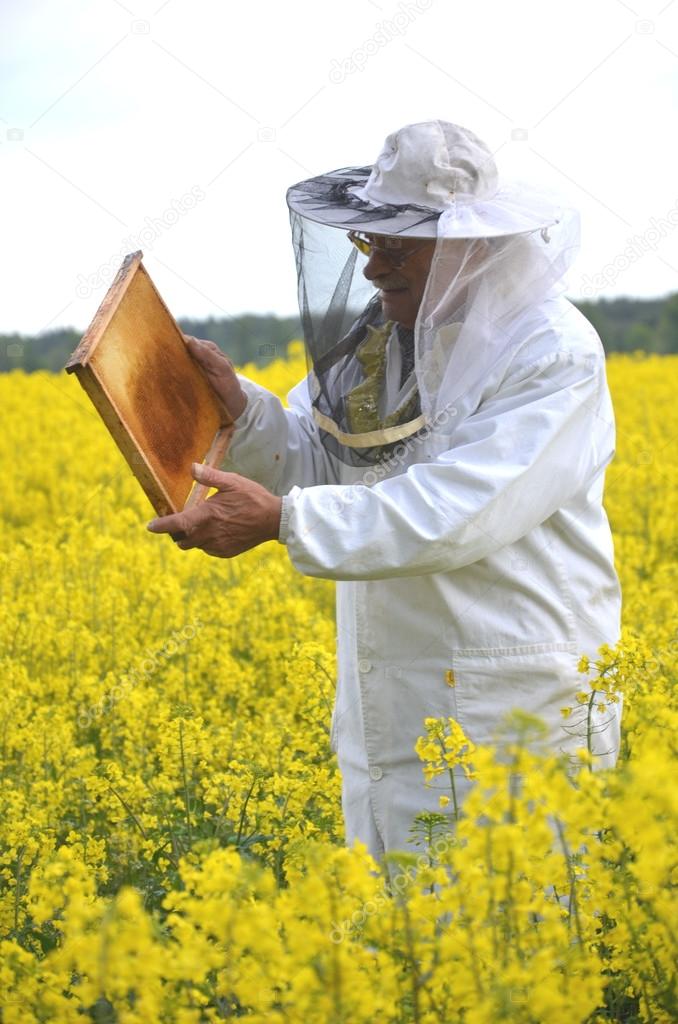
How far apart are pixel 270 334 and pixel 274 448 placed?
13.8m

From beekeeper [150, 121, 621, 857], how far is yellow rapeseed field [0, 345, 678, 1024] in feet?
0.46

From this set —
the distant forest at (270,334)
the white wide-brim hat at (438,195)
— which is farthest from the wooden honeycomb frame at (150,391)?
the distant forest at (270,334)

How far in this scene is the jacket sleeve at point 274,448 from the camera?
3.49 m

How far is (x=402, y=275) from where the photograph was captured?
3107 millimetres

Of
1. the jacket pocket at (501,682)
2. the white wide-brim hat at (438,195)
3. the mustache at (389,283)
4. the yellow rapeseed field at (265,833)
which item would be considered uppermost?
the white wide-brim hat at (438,195)

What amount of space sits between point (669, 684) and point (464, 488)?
0.92 m

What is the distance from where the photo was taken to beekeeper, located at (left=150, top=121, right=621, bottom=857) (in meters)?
2.73

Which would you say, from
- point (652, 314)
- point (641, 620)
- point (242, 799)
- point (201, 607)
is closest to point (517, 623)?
point (242, 799)

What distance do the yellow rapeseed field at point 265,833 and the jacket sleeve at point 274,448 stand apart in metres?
0.76

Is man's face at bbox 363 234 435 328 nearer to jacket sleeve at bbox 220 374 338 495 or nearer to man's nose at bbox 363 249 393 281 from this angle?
man's nose at bbox 363 249 393 281

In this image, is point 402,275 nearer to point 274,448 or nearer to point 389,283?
point 389,283

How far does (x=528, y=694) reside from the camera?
2947 mm

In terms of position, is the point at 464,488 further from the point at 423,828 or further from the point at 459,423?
the point at 423,828

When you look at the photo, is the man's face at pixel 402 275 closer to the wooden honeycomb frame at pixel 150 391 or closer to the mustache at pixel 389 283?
the mustache at pixel 389 283
